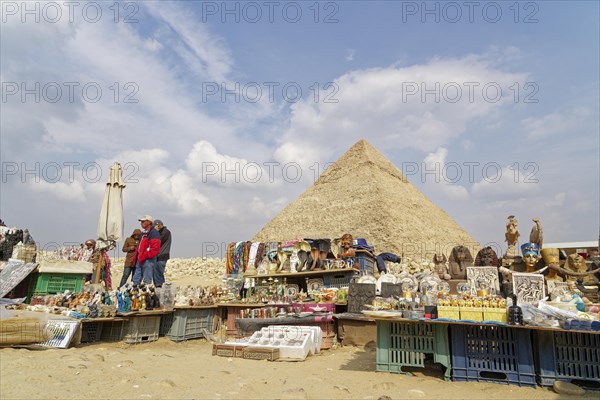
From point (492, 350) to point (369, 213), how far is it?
170 ft

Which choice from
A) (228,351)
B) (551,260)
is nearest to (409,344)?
(228,351)

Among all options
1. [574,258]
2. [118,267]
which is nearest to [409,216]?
[118,267]

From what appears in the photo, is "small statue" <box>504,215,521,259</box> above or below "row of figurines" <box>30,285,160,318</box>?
above

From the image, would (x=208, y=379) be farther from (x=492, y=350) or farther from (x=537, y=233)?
(x=537, y=233)

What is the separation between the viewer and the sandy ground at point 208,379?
16.3 ft

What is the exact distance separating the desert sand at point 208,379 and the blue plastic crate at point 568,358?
0.25m

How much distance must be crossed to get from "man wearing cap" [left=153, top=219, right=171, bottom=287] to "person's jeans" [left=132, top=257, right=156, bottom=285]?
0.13 meters

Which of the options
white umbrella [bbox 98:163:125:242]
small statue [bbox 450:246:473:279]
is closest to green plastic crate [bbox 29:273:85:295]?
white umbrella [bbox 98:163:125:242]

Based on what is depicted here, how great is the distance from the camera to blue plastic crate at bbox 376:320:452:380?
610 cm

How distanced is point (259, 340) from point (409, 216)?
5397cm

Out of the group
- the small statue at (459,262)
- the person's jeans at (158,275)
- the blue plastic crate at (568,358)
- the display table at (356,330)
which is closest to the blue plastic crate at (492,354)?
the blue plastic crate at (568,358)

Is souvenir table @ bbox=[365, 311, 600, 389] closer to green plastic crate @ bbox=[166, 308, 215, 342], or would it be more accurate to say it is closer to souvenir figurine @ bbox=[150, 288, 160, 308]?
green plastic crate @ bbox=[166, 308, 215, 342]

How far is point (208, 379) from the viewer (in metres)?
5.75

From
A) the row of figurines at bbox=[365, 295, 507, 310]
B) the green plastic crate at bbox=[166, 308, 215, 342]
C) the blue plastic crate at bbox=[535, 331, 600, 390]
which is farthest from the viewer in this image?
the green plastic crate at bbox=[166, 308, 215, 342]
